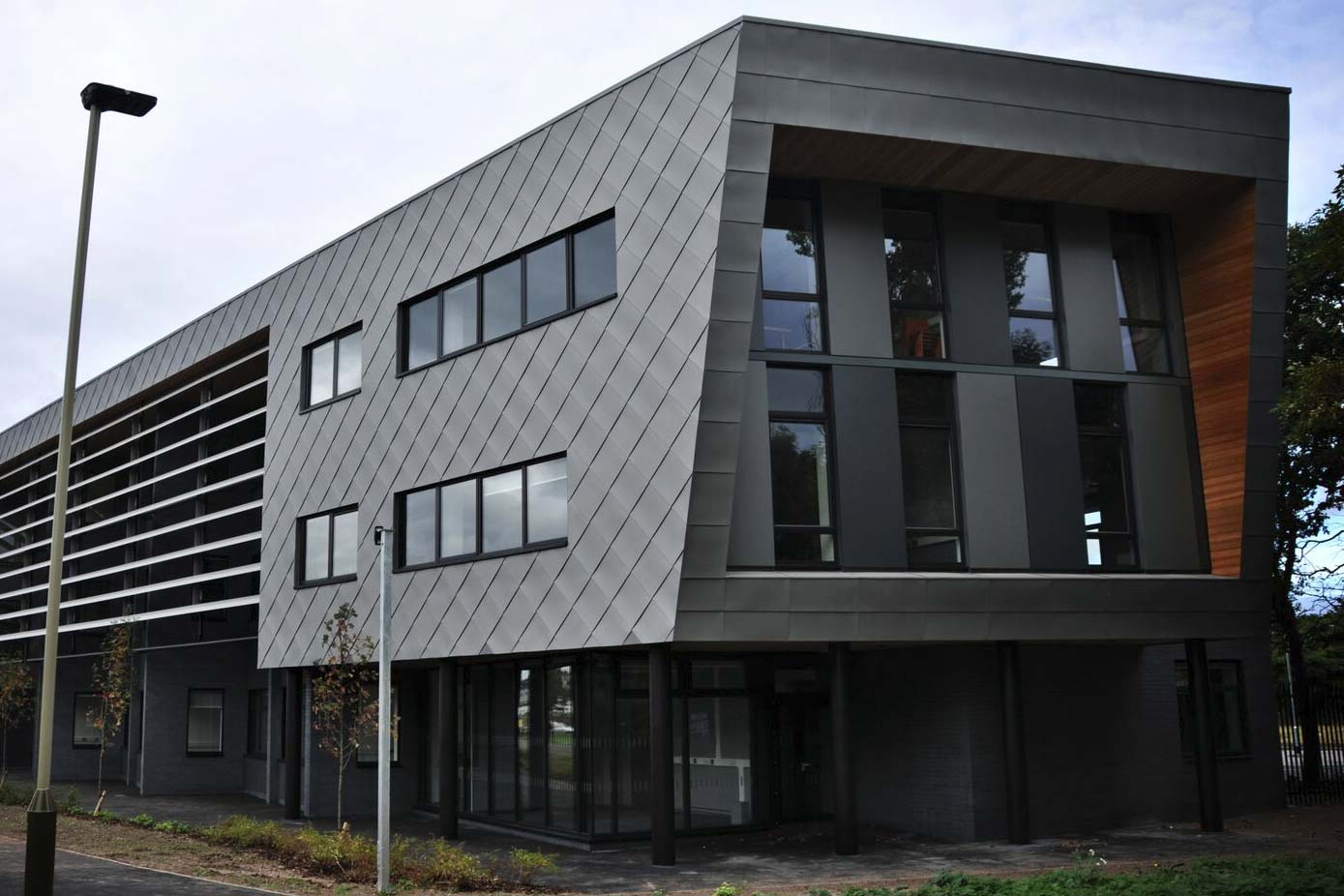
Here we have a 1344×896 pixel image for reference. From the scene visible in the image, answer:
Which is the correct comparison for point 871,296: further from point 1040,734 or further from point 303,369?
point 303,369

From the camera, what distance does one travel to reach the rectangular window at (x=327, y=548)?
1024 inches

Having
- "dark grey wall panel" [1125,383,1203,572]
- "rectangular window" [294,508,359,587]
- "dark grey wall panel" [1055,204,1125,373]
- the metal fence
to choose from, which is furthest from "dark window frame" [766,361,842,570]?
the metal fence

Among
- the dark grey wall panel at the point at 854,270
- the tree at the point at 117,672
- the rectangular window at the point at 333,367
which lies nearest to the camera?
the dark grey wall panel at the point at 854,270

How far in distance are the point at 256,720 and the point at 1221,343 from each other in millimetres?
25737

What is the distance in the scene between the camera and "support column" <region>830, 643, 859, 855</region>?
62.5ft

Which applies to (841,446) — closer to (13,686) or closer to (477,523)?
(477,523)

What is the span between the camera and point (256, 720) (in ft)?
112

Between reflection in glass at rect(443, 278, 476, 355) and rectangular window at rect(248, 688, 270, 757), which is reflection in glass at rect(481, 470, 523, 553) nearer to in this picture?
reflection in glass at rect(443, 278, 476, 355)

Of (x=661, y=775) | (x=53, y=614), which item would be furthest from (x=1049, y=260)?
(x=53, y=614)

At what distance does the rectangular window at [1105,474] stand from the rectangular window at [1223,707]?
12.7 ft

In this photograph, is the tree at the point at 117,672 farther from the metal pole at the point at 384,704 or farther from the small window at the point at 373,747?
the metal pole at the point at 384,704

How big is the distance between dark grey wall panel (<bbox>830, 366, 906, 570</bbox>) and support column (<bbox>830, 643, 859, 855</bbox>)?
1.60 metres

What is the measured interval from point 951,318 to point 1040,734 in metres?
7.32

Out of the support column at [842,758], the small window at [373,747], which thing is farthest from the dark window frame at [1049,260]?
the small window at [373,747]
